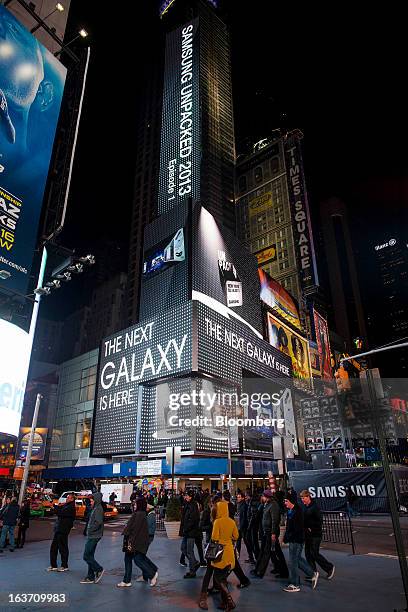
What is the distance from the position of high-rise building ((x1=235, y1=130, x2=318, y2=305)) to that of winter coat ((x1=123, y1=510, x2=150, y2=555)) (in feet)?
232

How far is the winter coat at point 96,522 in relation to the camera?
8.19 m

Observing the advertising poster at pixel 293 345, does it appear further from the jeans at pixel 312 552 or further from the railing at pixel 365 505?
the jeans at pixel 312 552

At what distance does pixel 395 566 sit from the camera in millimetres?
9562

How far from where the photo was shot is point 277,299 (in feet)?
197

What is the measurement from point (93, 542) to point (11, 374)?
27.8ft

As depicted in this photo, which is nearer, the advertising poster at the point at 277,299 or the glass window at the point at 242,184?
the advertising poster at the point at 277,299

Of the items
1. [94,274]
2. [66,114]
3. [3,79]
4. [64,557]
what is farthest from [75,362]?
[94,274]

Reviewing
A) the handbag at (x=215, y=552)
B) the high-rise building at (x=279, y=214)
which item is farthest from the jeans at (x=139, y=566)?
the high-rise building at (x=279, y=214)

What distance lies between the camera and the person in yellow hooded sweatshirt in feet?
20.0

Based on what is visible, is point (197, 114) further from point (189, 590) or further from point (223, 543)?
point (223, 543)

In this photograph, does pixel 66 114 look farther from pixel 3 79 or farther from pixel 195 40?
pixel 195 40

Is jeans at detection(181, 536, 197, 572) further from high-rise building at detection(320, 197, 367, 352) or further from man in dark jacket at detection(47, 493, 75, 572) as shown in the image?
high-rise building at detection(320, 197, 367, 352)

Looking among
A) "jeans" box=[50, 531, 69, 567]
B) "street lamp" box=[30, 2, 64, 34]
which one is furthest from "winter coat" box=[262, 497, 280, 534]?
"street lamp" box=[30, 2, 64, 34]

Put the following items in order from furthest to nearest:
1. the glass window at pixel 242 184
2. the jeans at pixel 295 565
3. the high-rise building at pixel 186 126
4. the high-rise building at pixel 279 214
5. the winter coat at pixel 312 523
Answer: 1. the glass window at pixel 242 184
2. the high-rise building at pixel 279 214
3. the high-rise building at pixel 186 126
4. the winter coat at pixel 312 523
5. the jeans at pixel 295 565
